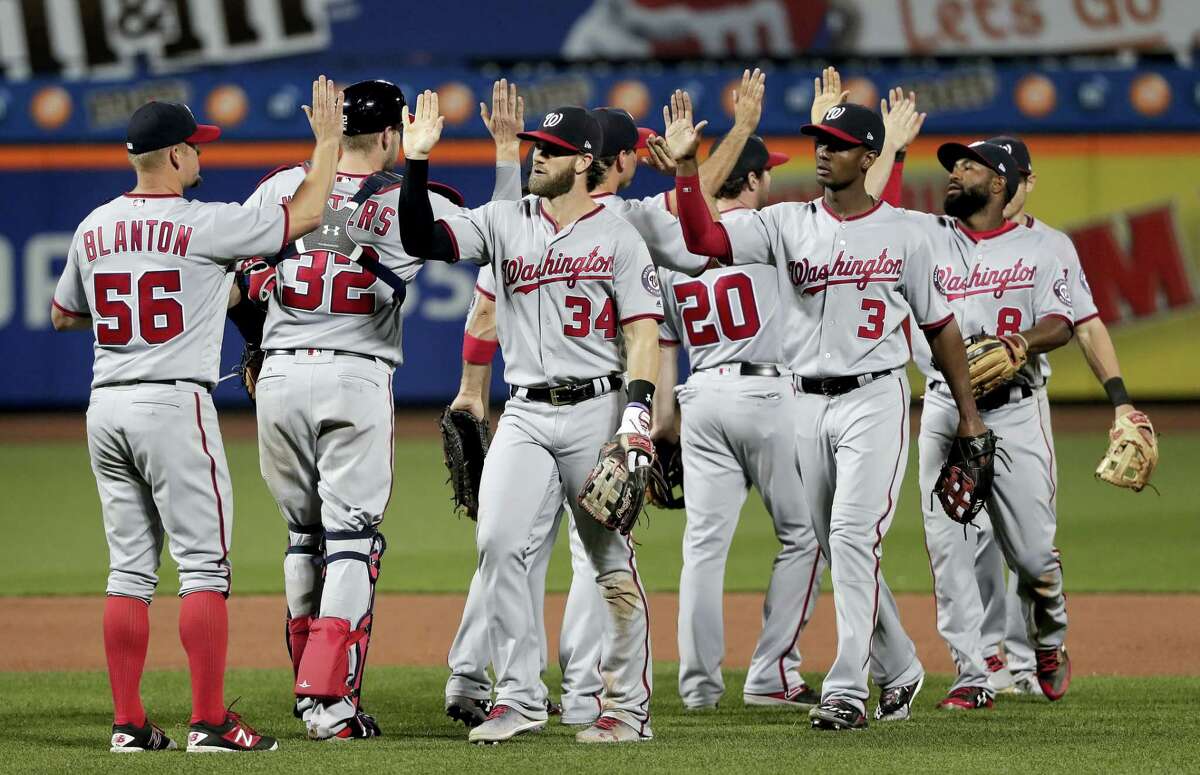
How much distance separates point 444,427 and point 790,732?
1672 mm

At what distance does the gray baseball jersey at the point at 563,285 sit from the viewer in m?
5.43

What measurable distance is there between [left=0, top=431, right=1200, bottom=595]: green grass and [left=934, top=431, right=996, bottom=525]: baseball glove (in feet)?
11.5

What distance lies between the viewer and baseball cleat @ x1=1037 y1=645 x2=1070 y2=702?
21.2 ft

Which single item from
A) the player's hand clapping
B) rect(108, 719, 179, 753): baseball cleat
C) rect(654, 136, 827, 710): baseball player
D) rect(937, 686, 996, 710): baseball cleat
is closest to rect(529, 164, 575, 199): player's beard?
the player's hand clapping

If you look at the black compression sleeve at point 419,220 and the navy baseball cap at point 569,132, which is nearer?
the black compression sleeve at point 419,220

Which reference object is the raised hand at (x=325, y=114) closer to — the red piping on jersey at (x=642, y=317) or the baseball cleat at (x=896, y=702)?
the red piping on jersey at (x=642, y=317)

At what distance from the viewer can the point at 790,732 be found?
18.4 feet

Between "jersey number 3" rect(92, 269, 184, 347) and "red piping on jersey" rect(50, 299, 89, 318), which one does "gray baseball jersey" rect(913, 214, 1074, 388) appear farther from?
"red piping on jersey" rect(50, 299, 89, 318)

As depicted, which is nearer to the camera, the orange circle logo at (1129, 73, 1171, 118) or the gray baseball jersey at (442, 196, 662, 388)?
the gray baseball jersey at (442, 196, 662, 388)

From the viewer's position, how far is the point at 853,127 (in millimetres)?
5840

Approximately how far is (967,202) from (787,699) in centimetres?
222

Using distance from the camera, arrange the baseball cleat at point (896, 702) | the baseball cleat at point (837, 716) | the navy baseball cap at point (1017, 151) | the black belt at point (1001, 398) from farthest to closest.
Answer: the navy baseball cap at point (1017, 151)
the black belt at point (1001, 398)
the baseball cleat at point (896, 702)
the baseball cleat at point (837, 716)

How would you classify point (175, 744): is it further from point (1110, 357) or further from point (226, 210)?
point (1110, 357)

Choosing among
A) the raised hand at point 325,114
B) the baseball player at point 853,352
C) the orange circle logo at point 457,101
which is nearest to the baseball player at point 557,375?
the raised hand at point 325,114
